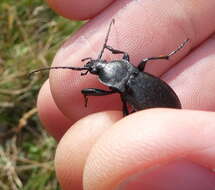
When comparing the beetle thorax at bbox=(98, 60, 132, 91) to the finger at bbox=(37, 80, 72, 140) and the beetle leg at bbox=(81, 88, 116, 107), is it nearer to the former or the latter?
the beetle leg at bbox=(81, 88, 116, 107)

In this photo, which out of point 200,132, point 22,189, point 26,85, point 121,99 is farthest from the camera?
point 26,85

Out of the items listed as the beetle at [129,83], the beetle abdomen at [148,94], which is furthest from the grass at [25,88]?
the beetle abdomen at [148,94]

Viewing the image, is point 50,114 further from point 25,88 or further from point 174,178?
point 174,178

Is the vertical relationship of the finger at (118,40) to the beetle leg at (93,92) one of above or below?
above

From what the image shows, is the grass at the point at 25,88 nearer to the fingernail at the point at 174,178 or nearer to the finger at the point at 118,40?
the finger at the point at 118,40

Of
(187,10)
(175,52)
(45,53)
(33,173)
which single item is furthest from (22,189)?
(187,10)

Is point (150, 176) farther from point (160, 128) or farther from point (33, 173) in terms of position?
point (33, 173)

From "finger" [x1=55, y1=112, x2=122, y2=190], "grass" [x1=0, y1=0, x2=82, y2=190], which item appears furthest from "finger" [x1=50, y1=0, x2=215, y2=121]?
"grass" [x1=0, y1=0, x2=82, y2=190]

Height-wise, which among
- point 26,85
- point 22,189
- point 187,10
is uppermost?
point 187,10
